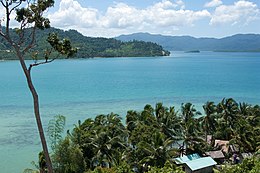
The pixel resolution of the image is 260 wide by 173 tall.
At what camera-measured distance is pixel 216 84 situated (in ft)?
315

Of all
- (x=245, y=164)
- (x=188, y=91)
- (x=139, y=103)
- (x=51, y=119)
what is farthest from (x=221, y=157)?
(x=188, y=91)

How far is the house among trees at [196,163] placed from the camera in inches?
1186

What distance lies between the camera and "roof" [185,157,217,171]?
3007 centimetres

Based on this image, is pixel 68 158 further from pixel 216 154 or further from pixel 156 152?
pixel 216 154

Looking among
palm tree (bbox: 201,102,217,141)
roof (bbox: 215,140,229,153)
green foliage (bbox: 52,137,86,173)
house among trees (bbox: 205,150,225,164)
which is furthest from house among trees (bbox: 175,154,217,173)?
green foliage (bbox: 52,137,86,173)

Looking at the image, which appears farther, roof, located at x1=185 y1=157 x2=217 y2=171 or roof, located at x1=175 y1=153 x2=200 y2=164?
roof, located at x1=175 y1=153 x2=200 y2=164

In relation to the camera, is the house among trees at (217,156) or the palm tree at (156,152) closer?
the palm tree at (156,152)

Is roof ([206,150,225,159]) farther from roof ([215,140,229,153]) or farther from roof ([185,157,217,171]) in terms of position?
roof ([185,157,217,171])

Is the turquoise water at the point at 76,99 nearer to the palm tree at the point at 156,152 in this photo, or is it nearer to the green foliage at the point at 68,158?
the green foliage at the point at 68,158

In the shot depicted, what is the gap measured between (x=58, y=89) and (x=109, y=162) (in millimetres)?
61832

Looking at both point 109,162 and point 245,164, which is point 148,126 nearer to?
point 109,162

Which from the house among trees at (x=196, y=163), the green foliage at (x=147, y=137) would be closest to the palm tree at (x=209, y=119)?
the green foliage at (x=147, y=137)

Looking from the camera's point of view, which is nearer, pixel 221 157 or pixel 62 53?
pixel 62 53

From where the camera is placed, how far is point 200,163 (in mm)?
30516
